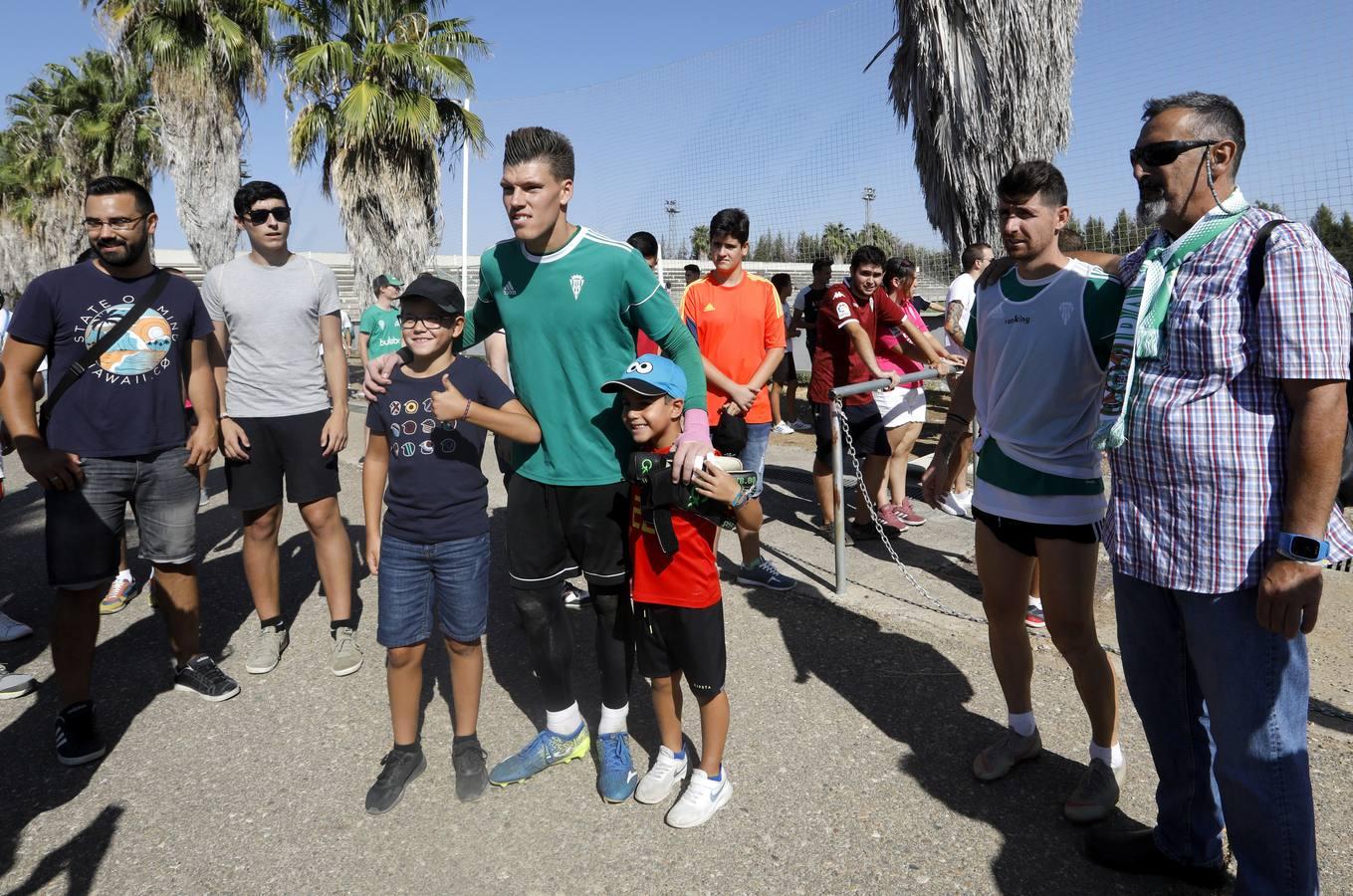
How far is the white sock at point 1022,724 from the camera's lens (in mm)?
3035

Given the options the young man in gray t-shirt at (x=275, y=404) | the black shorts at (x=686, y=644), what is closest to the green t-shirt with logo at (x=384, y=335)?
the young man in gray t-shirt at (x=275, y=404)

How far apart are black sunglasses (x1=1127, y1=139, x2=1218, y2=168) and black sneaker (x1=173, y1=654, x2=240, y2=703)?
3984mm

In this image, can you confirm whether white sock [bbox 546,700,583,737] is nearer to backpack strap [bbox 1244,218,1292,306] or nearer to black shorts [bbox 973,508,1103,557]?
black shorts [bbox 973,508,1103,557]

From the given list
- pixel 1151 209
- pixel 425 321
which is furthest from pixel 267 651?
pixel 1151 209

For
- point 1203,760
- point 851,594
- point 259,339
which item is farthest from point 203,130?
point 1203,760

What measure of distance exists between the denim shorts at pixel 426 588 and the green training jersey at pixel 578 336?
16.5 inches

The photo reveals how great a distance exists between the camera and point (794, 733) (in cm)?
339

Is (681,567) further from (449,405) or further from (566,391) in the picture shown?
(449,405)

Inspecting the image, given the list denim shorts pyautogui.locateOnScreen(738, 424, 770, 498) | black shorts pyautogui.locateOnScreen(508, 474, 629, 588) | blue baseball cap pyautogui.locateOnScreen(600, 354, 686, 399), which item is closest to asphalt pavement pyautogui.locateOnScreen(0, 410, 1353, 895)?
black shorts pyautogui.locateOnScreen(508, 474, 629, 588)

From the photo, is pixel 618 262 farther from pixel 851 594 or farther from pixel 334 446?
pixel 851 594

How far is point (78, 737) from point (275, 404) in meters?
1.61

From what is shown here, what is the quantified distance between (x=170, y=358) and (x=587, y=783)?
2514 mm

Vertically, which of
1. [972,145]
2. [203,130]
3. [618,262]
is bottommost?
[618,262]

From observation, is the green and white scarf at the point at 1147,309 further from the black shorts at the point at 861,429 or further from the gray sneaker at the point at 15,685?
the gray sneaker at the point at 15,685
